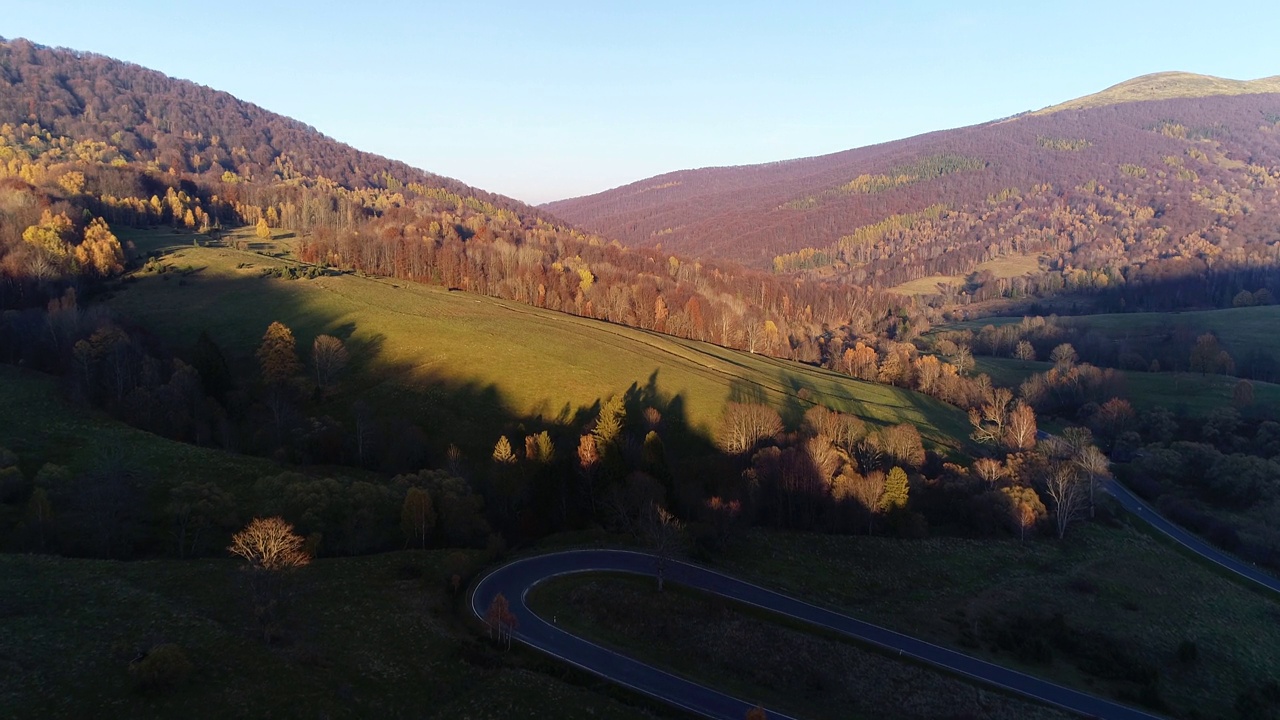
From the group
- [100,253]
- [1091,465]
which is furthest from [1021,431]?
[100,253]

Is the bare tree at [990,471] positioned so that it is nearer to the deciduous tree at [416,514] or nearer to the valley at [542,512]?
the valley at [542,512]

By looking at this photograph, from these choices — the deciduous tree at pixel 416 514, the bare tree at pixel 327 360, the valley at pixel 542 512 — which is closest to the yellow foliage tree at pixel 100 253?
the valley at pixel 542 512

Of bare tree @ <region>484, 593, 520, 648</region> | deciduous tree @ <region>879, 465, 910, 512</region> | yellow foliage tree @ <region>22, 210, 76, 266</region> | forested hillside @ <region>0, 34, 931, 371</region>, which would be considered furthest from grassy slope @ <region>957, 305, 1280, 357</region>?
yellow foliage tree @ <region>22, 210, 76, 266</region>

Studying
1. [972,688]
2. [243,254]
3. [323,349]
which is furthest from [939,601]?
[243,254]

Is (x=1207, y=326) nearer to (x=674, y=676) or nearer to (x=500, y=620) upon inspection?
(x=674, y=676)

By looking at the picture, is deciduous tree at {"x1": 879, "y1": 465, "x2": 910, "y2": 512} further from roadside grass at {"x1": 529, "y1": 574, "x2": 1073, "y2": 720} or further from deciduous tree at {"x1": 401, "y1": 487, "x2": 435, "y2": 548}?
deciduous tree at {"x1": 401, "y1": 487, "x2": 435, "y2": 548}

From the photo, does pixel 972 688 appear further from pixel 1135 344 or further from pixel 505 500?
pixel 1135 344
